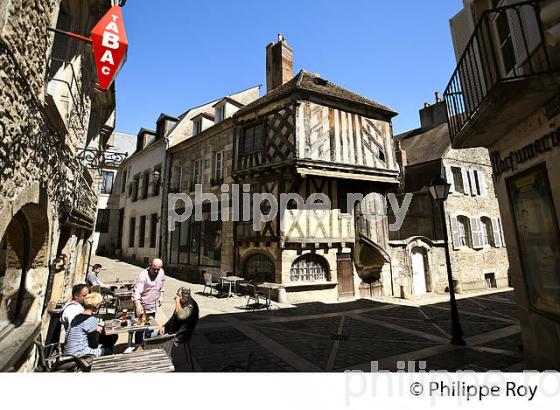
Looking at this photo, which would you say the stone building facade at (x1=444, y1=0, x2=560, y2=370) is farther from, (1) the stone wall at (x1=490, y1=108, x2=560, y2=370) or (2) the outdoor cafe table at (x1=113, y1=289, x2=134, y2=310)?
(2) the outdoor cafe table at (x1=113, y1=289, x2=134, y2=310)

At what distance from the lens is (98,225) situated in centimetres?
2114

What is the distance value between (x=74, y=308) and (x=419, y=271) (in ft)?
43.8

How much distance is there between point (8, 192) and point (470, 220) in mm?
17734

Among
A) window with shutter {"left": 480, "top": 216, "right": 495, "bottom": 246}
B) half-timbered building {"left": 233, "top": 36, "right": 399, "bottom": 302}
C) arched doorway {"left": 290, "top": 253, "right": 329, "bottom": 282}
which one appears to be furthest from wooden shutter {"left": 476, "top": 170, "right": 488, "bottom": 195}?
arched doorway {"left": 290, "top": 253, "right": 329, "bottom": 282}

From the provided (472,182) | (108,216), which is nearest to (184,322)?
(472,182)

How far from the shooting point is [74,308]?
3670 millimetres

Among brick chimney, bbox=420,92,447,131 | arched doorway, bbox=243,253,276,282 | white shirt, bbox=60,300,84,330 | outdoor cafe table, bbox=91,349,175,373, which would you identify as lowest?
outdoor cafe table, bbox=91,349,175,373

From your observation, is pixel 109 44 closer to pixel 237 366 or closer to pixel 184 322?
pixel 184 322

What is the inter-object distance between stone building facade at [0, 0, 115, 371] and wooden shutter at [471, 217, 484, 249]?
17194mm

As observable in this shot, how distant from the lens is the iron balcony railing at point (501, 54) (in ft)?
11.2

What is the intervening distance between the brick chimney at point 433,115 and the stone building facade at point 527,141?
15.6 m

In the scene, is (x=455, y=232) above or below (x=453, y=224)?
below

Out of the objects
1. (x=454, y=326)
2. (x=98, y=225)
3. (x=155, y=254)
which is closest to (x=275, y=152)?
(x=454, y=326)

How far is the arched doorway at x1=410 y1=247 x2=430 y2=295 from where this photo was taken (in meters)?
12.9
